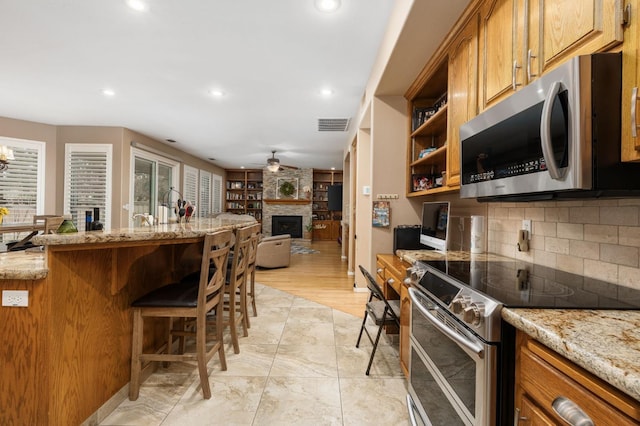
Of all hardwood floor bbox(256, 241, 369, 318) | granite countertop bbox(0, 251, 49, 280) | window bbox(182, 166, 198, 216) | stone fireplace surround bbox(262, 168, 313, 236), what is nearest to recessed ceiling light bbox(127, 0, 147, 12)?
granite countertop bbox(0, 251, 49, 280)

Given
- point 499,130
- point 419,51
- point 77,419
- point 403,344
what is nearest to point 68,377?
point 77,419

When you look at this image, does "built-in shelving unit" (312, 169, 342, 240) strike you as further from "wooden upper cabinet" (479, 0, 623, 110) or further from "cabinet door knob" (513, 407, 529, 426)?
"cabinet door knob" (513, 407, 529, 426)

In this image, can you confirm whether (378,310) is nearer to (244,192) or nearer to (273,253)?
(273,253)

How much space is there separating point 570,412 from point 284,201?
9505 mm

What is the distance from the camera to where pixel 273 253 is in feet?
17.3

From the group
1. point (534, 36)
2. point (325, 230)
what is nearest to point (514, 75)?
point (534, 36)

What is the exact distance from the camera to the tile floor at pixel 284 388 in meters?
1.57

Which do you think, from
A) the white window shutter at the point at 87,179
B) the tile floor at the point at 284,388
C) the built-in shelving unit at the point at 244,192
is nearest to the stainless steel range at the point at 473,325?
the tile floor at the point at 284,388

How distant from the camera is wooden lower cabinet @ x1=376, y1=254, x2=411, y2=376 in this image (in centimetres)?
176

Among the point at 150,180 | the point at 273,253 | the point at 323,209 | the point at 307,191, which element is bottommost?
the point at 273,253

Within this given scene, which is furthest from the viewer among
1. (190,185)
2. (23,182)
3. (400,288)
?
(190,185)

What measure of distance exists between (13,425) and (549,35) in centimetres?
284

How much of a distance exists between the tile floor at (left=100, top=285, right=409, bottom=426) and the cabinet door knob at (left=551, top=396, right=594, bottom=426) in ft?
3.71

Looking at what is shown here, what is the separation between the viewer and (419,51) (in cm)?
225
